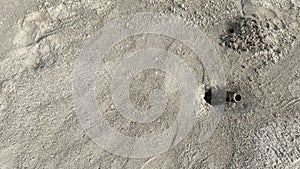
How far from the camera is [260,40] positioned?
8430mm

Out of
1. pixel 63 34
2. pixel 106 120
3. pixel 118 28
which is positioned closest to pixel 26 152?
pixel 106 120

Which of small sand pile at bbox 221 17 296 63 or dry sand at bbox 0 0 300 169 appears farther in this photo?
small sand pile at bbox 221 17 296 63

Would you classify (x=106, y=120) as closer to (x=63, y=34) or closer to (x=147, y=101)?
(x=147, y=101)

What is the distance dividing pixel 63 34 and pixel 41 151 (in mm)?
2503

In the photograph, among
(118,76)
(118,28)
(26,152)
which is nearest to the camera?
(26,152)

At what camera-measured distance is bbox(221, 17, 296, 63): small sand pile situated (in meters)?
8.42

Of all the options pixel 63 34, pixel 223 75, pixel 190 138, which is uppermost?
pixel 63 34

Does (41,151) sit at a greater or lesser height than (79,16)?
lesser

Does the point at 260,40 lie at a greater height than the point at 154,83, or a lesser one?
greater

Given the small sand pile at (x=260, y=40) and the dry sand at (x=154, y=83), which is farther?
the small sand pile at (x=260, y=40)

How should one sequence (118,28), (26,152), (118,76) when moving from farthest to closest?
(118,28) < (118,76) < (26,152)

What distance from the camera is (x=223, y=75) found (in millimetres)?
8266

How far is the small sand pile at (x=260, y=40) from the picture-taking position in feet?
27.6

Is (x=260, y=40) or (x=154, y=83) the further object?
(x=260, y=40)
